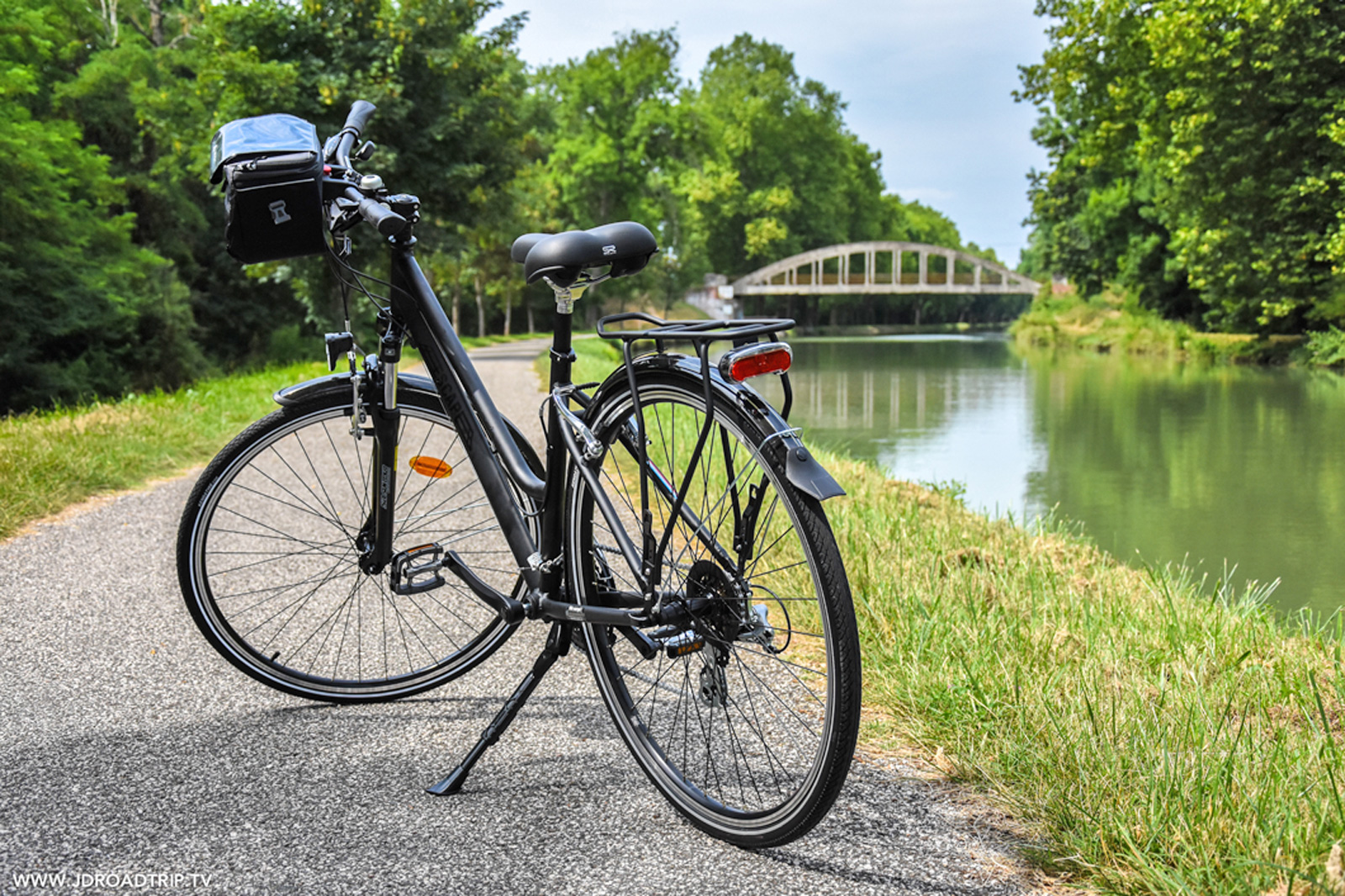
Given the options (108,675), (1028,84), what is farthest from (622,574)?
(1028,84)

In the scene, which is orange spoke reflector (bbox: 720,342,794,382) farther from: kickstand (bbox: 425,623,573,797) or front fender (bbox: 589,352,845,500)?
kickstand (bbox: 425,623,573,797)

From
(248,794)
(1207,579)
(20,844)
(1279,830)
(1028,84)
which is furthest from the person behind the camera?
(1028,84)

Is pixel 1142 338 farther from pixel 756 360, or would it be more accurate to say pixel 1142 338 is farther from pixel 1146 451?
pixel 756 360

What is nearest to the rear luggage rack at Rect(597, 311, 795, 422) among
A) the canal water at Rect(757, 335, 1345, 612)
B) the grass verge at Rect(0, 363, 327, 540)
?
the grass verge at Rect(0, 363, 327, 540)

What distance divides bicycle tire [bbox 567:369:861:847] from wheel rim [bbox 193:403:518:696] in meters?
0.61

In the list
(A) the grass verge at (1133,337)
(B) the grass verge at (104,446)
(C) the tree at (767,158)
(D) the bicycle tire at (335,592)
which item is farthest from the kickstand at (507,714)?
(C) the tree at (767,158)

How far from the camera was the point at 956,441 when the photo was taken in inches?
539

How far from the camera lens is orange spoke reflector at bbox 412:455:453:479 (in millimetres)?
2883

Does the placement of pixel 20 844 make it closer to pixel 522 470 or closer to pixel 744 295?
pixel 522 470

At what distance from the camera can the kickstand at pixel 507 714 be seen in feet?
8.07

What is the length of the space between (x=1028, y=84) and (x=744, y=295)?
38.0 m

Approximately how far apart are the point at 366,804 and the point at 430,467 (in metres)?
0.89

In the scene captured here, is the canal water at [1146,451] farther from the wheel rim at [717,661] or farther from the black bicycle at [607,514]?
the black bicycle at [607,514]

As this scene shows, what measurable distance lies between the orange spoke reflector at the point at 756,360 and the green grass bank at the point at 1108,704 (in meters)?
1.03
